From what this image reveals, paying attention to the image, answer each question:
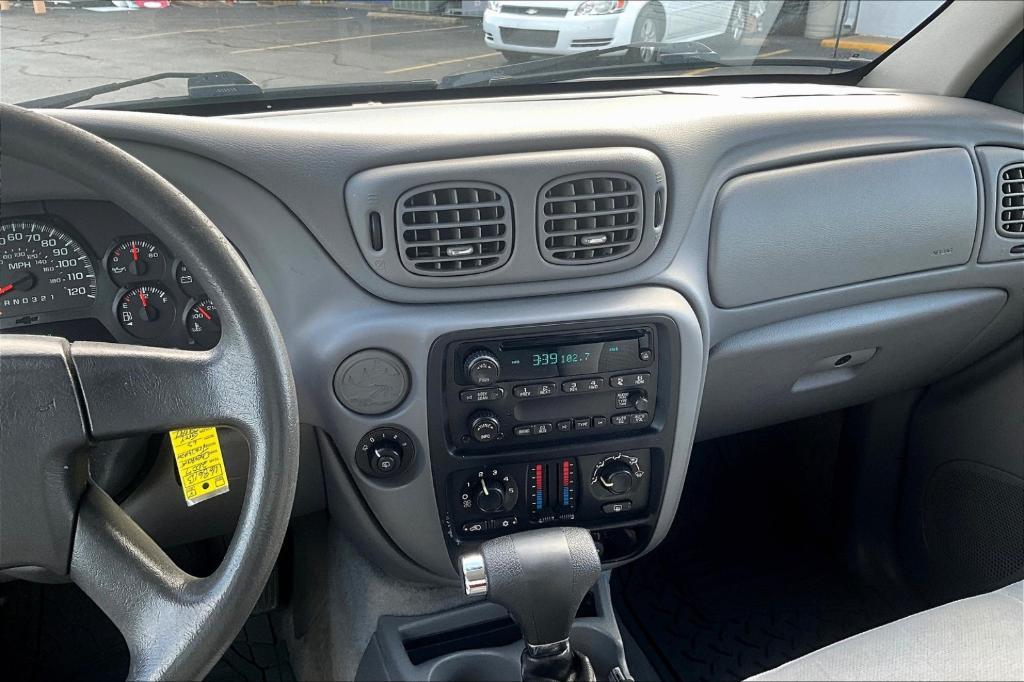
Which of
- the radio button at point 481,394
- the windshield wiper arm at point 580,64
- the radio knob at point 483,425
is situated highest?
the windshield wiper arm at point 580,64

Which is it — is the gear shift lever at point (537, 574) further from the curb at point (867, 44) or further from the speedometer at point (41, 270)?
the curb at point (867, 44)

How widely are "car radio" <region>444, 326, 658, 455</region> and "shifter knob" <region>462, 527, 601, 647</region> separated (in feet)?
0.89

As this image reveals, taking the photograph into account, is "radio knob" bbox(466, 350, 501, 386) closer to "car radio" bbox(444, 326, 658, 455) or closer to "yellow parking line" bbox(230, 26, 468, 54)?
"car radio" bbox(444, 326, 658, 455)

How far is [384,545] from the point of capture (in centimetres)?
156

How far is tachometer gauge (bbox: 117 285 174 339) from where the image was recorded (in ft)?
3.96

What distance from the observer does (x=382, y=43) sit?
5.08ft

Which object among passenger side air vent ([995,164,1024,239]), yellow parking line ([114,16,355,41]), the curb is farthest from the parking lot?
passenger side air vent ([995,164,1024,239])

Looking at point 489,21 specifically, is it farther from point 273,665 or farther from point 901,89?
point 273,665

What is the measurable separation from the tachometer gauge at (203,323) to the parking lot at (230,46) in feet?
1.31

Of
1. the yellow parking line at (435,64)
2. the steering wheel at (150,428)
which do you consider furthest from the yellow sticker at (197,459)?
the yellow parking line at (435,64)

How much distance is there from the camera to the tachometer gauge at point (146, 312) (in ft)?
3.96

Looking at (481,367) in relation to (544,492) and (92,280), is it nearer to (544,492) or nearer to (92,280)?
(544,492)

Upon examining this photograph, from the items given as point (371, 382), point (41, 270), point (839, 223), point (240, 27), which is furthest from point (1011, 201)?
point (41, 270)

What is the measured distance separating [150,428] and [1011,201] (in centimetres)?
165
